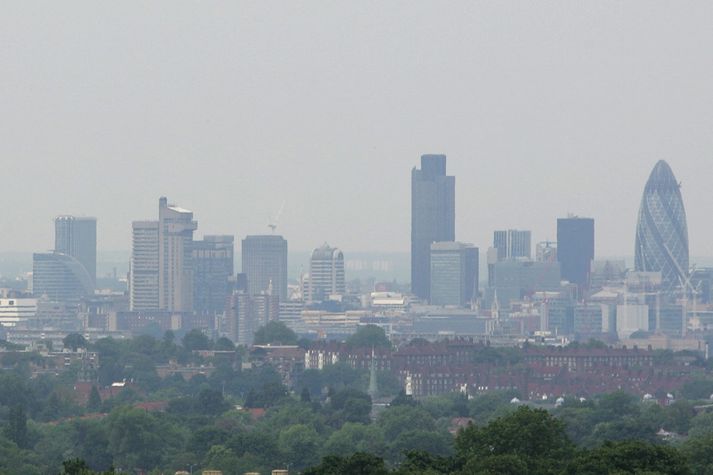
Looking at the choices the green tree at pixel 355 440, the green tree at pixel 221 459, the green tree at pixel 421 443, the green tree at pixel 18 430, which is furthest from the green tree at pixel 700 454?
the green tree at pixel 18 430

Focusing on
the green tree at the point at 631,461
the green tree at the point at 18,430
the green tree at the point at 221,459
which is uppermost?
the green tree at the point at 631,461

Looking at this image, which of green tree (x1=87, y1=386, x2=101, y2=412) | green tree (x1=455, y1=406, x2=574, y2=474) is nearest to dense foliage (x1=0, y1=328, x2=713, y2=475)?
green tree (x1=455, y1=406, x2=574, y2=474)

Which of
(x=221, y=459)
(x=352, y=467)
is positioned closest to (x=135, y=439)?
(x=221, y=459)

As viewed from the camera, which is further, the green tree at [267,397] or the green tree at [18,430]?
the green tree at [267,397]

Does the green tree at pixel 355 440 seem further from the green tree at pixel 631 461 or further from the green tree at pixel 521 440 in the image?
the green tree at pixel 631 461

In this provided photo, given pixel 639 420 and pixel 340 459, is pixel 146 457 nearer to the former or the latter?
pixel 639 420

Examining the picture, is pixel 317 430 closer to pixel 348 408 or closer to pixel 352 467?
pixel 348 408

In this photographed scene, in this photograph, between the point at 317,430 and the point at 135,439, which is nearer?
the point at 135,439

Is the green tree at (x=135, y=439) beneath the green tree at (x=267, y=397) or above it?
beneath

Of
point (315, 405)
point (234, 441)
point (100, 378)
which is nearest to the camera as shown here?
point (234, 441)

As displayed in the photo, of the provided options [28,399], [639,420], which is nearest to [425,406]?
[28,399]

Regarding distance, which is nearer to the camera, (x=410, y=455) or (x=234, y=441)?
(x=410, y=455)
